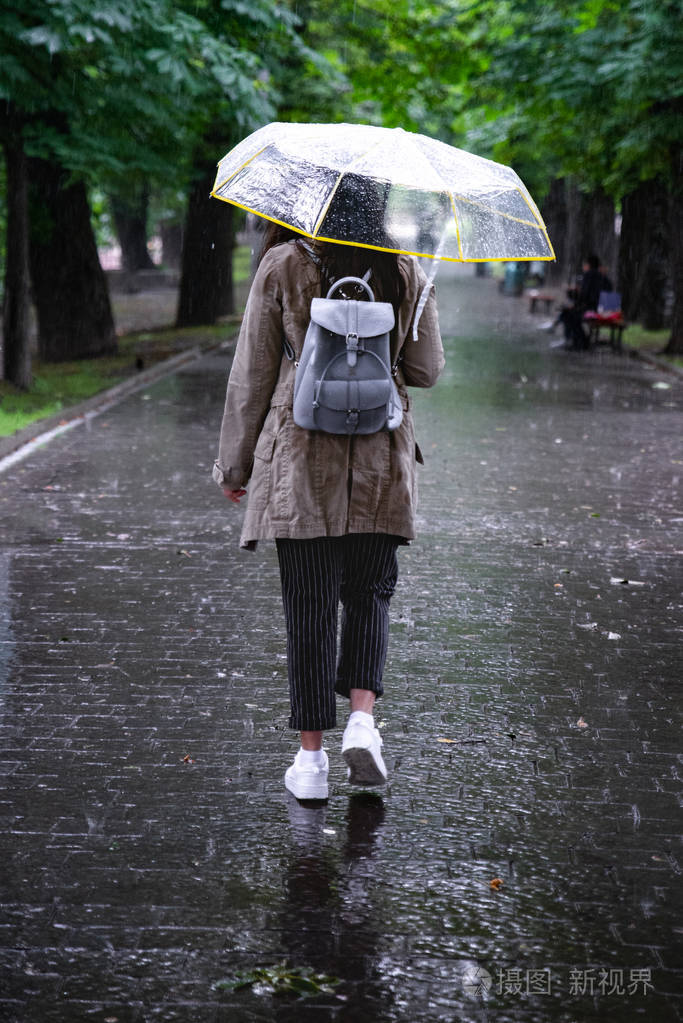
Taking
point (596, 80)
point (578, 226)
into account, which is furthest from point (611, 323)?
point (578, 226)

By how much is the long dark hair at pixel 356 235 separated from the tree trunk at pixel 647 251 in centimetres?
2103

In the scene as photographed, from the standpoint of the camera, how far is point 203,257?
26109 mm

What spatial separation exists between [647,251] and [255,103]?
13.4 m

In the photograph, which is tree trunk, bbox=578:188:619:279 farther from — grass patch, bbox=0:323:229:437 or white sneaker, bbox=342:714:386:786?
white sneaker, bbox=342:714:386:786

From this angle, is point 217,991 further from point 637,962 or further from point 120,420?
point 120,420

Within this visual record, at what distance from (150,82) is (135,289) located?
28.4 meters

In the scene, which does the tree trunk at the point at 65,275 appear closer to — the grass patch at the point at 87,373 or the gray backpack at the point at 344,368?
the grass patch at the point at 87,373

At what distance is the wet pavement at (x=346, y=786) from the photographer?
3275mm

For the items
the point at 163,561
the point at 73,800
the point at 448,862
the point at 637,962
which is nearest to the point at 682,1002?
the point at 637,962

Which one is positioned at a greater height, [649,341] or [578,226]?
[578,226]

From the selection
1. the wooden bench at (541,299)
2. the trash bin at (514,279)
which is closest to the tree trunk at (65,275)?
the wooden bench at (541,299)

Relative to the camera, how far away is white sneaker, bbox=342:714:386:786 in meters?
4.30

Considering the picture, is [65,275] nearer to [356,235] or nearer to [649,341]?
[649,341]

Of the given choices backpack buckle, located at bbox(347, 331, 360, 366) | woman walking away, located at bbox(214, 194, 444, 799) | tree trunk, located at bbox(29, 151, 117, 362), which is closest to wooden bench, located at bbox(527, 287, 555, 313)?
tree trunk, located at bbox(29, 151, 117, 362)
